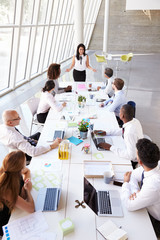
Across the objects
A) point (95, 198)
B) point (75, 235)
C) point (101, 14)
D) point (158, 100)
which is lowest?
point (75, 235)

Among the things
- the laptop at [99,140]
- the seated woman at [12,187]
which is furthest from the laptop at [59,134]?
the seated woman at [12,187]

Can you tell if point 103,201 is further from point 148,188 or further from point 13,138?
point 13,138

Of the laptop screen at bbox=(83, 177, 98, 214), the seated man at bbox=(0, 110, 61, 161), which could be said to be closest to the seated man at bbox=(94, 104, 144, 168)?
the laptop screen at bbox=(83, 177, 98, 214)

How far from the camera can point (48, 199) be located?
6.13ft

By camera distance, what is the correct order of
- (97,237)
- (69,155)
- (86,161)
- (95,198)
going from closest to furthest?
1. (97,237)
2. (95,198)
3. (86,161)
4. (69,155)

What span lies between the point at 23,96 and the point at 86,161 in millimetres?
4994

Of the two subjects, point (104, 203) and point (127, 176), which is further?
point (127, 176)

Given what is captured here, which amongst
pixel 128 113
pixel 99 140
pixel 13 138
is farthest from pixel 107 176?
pixel 13 138

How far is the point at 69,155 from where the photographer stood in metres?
2.52

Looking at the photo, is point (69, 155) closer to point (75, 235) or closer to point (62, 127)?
point (62, 127)

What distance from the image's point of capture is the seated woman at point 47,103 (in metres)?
3.77

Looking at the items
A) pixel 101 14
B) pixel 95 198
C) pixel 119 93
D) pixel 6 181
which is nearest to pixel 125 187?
pixel 95 198

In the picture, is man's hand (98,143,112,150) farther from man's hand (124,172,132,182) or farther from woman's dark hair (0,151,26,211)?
woman's dark hair (0,151,26,211)

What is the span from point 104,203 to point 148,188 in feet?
1.40
